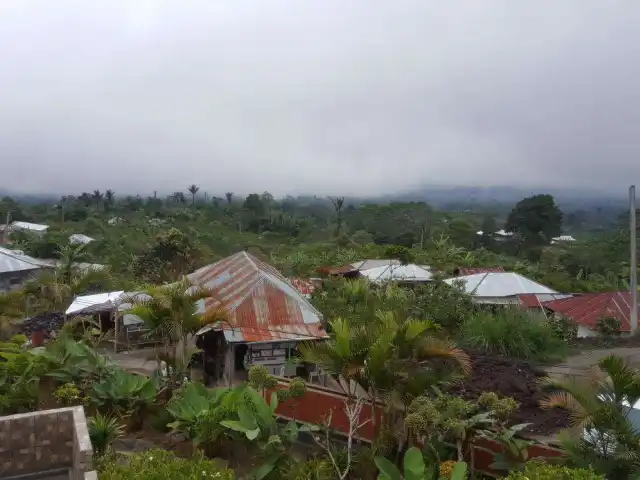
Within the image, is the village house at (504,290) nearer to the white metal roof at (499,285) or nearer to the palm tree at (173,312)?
the white metal roof at (499,285)

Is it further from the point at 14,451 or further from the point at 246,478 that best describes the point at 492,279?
the point at 14,451

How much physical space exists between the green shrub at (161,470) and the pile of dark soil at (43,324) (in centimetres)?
1223

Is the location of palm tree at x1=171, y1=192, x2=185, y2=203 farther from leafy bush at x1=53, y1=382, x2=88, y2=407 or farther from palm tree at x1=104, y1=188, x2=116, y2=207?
leafy bush at x1=53, y1=382, x2=88, y2=407

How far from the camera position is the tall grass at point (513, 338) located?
13.3 metres

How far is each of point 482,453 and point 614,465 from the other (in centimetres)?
163

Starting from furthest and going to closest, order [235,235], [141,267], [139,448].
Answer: [235,235], [141,267], [139,448]

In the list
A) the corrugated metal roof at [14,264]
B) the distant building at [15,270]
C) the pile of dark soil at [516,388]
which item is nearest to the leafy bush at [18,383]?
the pile of dark soil at [516,388]

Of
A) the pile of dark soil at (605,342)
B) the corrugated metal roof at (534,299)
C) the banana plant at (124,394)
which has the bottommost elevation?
the pile of dark soil at (605,342)

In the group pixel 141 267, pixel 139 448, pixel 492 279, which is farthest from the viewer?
pixel 141 267

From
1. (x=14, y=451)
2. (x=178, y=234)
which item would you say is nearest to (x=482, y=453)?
(x=14, y=451)

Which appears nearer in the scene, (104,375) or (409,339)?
(409,339)

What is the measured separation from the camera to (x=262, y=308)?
13.0m

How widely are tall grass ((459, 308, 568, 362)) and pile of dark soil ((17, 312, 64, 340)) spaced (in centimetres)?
1210

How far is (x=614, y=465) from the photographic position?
5871 mm
